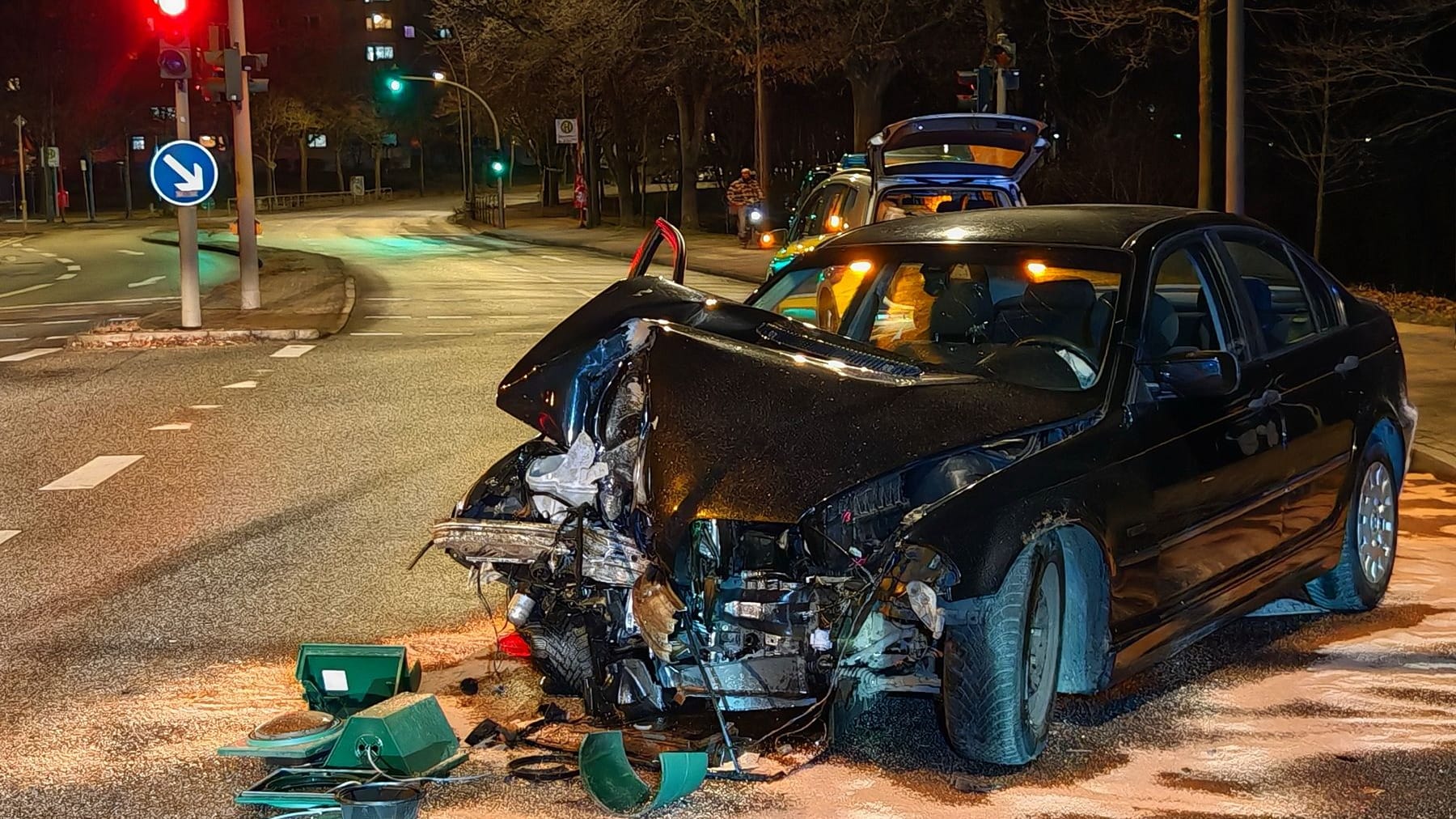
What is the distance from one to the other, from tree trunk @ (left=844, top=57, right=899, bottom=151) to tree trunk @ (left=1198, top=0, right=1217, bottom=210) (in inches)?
793

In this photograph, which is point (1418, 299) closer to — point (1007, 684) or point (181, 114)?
point (181, 114)

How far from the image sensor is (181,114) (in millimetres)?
18422

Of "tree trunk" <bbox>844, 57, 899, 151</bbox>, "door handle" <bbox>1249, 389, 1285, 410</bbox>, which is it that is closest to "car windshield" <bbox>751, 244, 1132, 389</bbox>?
"door handle" <bbox>1249, 389, 1285, 410</bbox>

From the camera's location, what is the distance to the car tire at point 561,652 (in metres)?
5.38

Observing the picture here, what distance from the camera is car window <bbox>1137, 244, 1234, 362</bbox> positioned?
5.59 meters

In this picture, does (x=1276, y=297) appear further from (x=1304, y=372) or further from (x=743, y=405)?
(x=743, y=405)

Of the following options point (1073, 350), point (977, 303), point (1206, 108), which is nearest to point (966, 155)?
point (1206, 108)

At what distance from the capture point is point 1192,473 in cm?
527

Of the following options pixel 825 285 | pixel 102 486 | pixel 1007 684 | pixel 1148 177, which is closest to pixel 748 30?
pixel 1148 177

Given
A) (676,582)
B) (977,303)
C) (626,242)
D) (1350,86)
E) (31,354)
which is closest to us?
(676,582)

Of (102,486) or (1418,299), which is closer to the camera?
(102,486)

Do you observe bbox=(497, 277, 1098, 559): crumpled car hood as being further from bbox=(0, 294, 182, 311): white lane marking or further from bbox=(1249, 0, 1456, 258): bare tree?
bbox=(0, 294, 182, 311): white lane marking

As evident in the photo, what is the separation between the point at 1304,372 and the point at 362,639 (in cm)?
371

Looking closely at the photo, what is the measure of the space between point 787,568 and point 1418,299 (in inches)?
730
